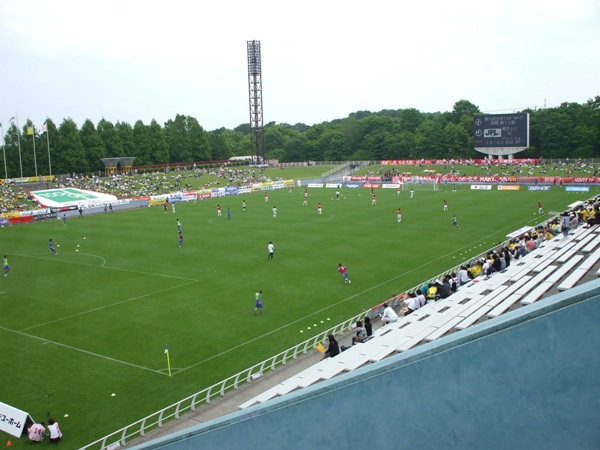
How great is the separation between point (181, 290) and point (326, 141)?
108 m

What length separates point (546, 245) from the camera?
24500 millimetres

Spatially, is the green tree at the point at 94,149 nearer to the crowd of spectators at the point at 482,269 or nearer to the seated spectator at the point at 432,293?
the crowd of spectators at the point at 482,269

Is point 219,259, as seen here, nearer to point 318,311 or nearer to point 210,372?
point 318,311

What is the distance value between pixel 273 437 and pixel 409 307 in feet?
51.9

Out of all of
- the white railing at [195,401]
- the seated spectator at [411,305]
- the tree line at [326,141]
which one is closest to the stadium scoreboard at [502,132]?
the tree line at [326,141]

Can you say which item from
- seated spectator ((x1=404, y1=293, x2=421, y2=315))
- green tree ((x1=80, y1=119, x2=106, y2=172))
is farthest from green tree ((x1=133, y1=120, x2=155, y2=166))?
seated spectator ((x1=404, y1=293, x2=421, y2=315))

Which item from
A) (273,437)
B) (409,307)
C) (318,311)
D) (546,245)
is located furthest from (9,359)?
(546,245)

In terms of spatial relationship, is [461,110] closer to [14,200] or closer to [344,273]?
[14,200]

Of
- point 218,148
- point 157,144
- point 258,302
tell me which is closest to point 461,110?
point 218,148

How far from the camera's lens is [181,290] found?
27984 millimetres

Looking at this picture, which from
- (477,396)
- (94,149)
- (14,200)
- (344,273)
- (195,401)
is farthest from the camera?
(94,149)

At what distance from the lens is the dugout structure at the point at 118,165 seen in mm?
99625

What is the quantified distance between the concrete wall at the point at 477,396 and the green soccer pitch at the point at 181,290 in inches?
504

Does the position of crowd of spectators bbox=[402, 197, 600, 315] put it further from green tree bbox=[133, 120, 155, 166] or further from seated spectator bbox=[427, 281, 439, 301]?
green tree bbox=[133, 120, 155, 166]
